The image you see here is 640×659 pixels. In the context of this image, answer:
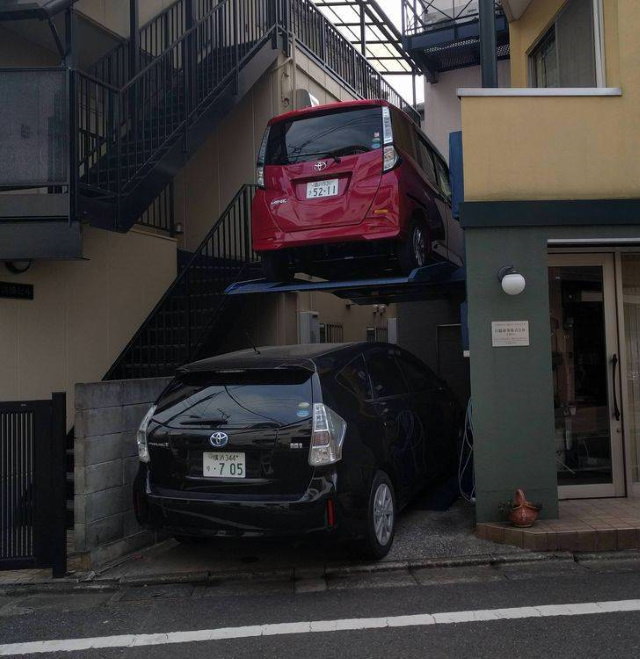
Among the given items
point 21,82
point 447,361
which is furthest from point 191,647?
point 447,361

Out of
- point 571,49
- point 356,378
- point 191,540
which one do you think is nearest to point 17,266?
point 191,540

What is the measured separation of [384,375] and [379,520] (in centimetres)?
147

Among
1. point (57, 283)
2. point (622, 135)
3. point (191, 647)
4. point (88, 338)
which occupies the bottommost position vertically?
point (191, 647)

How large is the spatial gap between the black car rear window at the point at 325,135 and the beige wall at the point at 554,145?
1390mm

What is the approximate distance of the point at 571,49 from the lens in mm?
7371

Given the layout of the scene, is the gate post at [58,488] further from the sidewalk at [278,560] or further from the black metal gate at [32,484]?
the sidewalk at [278,560]

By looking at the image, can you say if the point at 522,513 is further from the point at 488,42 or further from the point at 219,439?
the point at 488,42

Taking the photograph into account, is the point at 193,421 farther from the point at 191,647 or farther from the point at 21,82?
the point at 21,82

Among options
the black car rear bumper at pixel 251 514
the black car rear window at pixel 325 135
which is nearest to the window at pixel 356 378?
the black car rear bumper at pixel 251 514

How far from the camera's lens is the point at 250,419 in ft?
16.5

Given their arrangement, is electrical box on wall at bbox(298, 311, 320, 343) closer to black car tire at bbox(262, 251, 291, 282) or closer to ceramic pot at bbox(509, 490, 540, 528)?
black car tire at bbox(262, 251, 291, 282)

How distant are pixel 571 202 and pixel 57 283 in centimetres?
564

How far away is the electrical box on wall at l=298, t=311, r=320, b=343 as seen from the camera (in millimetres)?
10750

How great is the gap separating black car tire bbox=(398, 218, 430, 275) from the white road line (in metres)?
3.83
